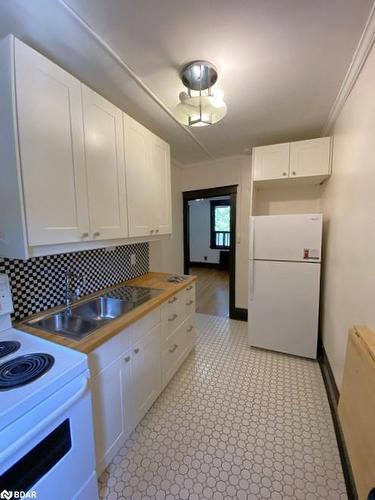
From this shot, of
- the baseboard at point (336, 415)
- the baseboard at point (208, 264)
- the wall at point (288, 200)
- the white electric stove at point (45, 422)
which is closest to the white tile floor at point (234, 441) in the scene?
the baseboard at point (336, 415)

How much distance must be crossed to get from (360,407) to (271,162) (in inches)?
89.9

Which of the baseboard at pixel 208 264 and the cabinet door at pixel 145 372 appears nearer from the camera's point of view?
the cabinet door at pixel 145 372

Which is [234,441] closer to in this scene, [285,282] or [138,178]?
[285,282]

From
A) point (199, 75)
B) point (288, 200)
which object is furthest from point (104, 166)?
point (288, 200)

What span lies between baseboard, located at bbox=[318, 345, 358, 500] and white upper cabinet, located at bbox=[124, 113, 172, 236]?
204cm

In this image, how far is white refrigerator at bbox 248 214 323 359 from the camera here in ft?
7.61

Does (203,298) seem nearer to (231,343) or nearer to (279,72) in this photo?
(231,343)

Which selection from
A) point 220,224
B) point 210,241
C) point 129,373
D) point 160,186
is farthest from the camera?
point 210,241

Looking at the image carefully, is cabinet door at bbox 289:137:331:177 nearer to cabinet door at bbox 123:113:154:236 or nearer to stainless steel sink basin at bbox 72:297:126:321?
cabinet door at bbox 123:113:154:236

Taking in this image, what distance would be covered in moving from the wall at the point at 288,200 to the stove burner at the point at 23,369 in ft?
9.24

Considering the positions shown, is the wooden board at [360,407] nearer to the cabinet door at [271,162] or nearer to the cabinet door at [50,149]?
the cabinet door at [50,149]

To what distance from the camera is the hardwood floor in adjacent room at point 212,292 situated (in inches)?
151

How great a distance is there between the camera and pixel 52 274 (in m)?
1.58

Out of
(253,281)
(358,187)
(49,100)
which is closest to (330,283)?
(253,281)
